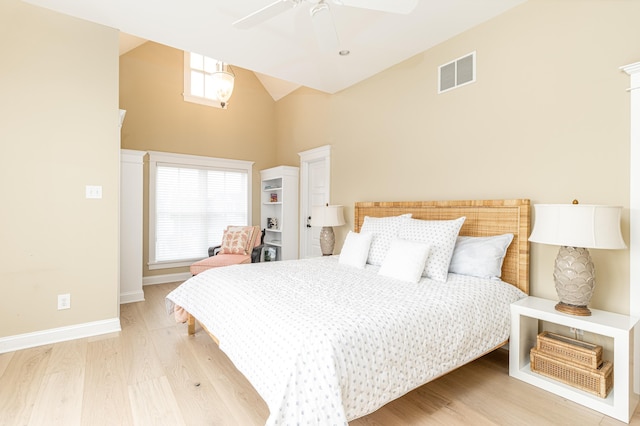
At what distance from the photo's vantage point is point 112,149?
9.59 ft

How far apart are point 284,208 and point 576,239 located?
13.0ft

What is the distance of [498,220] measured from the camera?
8.54 feet

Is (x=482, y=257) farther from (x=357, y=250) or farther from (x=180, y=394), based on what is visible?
(x=180, y=394)

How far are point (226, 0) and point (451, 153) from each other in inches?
93.2

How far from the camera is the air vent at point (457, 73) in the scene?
2879 mm

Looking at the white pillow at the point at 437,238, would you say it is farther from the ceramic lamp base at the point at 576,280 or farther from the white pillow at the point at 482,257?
the ceramic lamp base at the point at 576,280

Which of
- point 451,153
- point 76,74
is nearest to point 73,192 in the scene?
point 76,74

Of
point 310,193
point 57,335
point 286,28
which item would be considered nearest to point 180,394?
point 57,335

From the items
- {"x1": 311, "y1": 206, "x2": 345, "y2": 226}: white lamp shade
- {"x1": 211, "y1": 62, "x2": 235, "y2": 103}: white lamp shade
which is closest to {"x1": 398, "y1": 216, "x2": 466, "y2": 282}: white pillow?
{"x1": 311, "y1": 206, "x2": 345, "y2": 226}: white lamp shade

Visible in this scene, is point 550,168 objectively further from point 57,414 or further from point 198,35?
point 57,414

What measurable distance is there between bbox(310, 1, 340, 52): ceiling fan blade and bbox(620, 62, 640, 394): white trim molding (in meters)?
1.91

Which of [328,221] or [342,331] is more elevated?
[328,221]

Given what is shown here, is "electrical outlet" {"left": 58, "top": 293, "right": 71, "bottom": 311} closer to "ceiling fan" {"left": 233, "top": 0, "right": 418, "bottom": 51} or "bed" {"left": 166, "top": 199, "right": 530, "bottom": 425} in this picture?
"bed" {"left": 166, "top": 199, "right": 530, "bottom": 425}

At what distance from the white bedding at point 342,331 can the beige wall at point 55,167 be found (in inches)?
46.3
